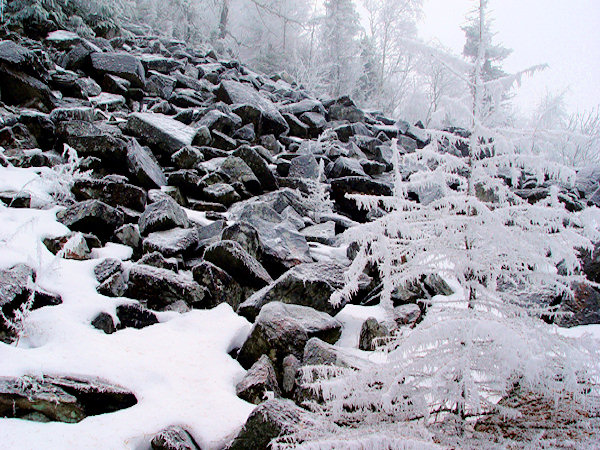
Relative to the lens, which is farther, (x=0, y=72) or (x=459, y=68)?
(x=0, y=72)

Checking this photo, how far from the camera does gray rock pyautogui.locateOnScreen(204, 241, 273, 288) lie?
3605 mm

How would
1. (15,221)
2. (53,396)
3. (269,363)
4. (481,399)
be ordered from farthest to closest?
1. (15,221)
2. (269,363)
3. (53,396)
4. (481,399)

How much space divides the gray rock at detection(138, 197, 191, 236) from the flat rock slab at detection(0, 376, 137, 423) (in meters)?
2.26

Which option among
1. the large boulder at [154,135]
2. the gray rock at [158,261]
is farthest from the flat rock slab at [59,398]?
the large boulder at [154,135]

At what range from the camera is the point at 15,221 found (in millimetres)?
3611

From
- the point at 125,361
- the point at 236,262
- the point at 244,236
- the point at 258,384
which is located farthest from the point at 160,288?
the point at 258,384

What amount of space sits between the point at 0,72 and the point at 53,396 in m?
7.02

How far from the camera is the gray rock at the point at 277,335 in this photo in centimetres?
270

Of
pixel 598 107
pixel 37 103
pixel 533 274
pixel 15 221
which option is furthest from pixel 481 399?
pixel 598 107

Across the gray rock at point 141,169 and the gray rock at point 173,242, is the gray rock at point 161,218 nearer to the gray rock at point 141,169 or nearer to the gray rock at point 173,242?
the gray rock at point 173,242

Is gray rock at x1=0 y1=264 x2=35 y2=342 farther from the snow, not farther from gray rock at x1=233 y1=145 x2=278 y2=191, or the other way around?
gray rock at x1=233 y1=145 x2=278 y2=191

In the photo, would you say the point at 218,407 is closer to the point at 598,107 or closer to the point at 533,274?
the point at 533,274

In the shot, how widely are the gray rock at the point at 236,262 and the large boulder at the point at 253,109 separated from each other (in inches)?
229

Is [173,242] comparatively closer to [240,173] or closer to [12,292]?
[12,292]
